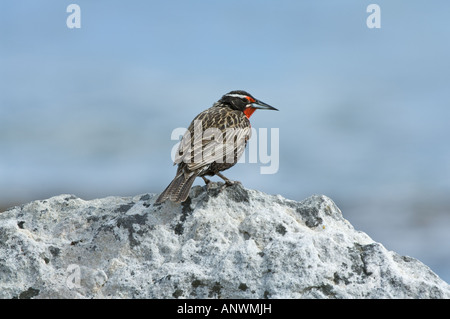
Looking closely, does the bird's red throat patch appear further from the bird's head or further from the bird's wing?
the bird's wing

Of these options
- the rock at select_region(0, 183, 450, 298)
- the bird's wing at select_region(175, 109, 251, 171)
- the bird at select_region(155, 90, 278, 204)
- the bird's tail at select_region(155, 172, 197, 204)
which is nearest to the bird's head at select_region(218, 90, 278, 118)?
the bird at select_region(155, 90, 278, 204)

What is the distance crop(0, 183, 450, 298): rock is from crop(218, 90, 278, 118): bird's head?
2.90 metres

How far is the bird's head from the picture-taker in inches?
381

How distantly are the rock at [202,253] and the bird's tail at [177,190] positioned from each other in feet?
0.36

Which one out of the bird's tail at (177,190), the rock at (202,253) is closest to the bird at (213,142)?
the bird's tail at (177,190)

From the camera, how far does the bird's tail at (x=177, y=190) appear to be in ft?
22.1

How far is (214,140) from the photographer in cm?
819

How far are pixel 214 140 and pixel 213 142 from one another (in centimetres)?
5

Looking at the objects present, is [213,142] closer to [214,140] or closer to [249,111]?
[214,140]

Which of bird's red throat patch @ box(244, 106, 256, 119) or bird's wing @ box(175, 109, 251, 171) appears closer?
bird's wing @ box(175, 109, 251, 171)

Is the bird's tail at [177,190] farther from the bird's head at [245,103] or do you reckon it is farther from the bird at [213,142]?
the bird's head at [245,103]
